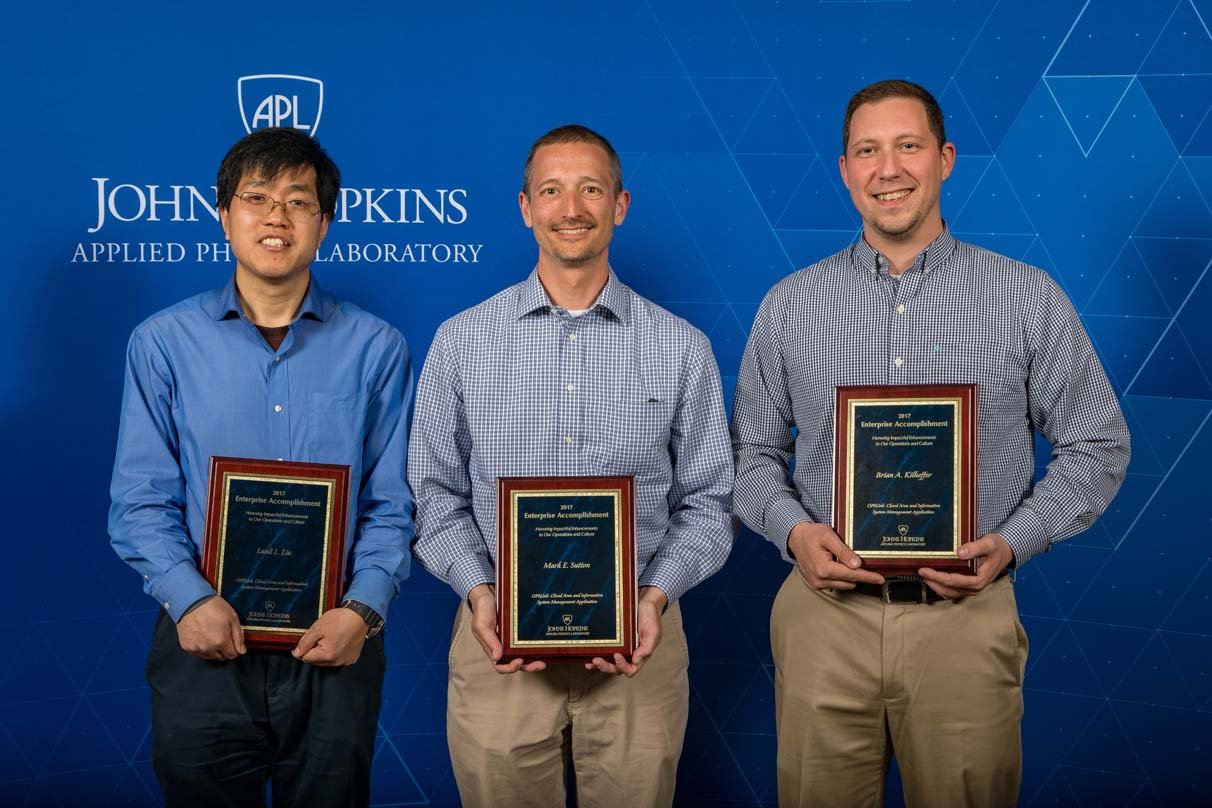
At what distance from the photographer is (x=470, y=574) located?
7.93 feet

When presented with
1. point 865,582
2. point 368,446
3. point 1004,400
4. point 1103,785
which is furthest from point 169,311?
point 1103,785

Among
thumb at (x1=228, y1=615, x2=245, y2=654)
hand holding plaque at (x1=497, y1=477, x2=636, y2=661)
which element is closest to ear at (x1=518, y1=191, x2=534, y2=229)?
hand holding plaque at (x1=497, y1=477, x2=636, y2=661)

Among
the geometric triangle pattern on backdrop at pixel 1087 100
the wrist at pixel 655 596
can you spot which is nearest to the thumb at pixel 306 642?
the wrist at pixel 655 596

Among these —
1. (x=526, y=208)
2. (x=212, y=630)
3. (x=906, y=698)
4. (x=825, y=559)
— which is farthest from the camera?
(x=526, y=208)

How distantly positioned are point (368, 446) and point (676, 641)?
0.81 meters

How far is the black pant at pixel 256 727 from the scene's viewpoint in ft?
7.73

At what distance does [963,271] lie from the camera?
101 inches

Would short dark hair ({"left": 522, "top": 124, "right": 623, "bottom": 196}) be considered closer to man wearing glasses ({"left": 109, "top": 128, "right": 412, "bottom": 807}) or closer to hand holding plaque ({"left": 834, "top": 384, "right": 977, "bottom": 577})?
man wearing glasses ({"left": 109, "top": 128, "right": 412, "bottom": 807})

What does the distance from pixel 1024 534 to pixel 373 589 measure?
4.43 feet

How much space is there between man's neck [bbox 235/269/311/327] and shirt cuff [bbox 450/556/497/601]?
639mm

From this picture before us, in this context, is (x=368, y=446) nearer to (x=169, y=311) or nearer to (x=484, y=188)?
(x=169, y=311)

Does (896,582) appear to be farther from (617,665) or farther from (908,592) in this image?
(617,665)

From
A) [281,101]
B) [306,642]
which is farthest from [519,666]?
[281,101]

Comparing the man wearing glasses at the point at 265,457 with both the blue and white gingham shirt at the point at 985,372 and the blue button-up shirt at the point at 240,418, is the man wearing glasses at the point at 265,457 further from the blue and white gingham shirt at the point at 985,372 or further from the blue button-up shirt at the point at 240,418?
the blue and white gingham shirt at the point at 985,372
